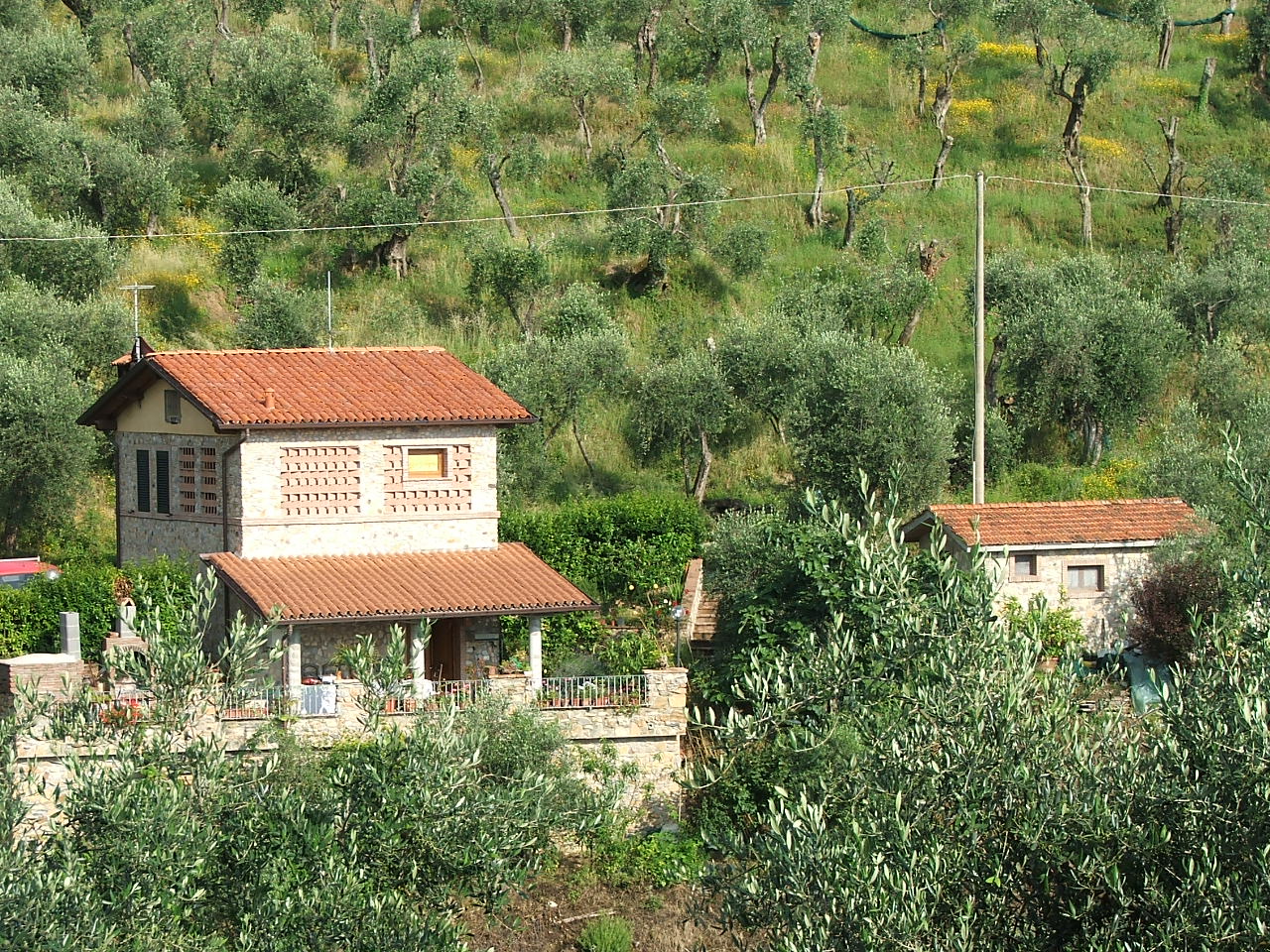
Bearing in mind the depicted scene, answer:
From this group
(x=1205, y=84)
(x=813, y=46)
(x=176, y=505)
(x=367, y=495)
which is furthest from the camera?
(x=1205, y=84)

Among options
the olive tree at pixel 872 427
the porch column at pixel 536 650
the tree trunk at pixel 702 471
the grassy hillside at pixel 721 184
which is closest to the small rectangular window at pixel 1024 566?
the olive tree at pixel 872 427

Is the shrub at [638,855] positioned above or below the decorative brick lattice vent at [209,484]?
below

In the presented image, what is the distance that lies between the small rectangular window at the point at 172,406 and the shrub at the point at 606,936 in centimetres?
1370

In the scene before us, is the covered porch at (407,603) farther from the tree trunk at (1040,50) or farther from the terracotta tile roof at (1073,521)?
the tree trunk at (1040,50)

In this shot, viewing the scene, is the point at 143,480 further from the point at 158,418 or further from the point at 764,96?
the point at 764,96

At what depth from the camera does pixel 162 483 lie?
34406mm

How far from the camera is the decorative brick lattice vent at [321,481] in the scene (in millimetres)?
32031

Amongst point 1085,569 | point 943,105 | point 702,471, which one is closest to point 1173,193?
point 943,105

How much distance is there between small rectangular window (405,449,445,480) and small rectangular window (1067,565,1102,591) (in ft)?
43.3

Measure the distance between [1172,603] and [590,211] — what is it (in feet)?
99.7

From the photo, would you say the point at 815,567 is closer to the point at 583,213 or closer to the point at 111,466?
the point at 111,466

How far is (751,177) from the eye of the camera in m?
59.7

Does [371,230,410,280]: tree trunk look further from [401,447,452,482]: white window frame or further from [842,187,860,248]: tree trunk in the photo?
[401,447,452,482]: white window frame

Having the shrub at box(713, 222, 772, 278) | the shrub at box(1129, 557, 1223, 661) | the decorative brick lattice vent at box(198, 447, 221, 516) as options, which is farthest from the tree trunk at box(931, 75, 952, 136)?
the decorative brick lattice vent at box(198, 447, 221, 516)
